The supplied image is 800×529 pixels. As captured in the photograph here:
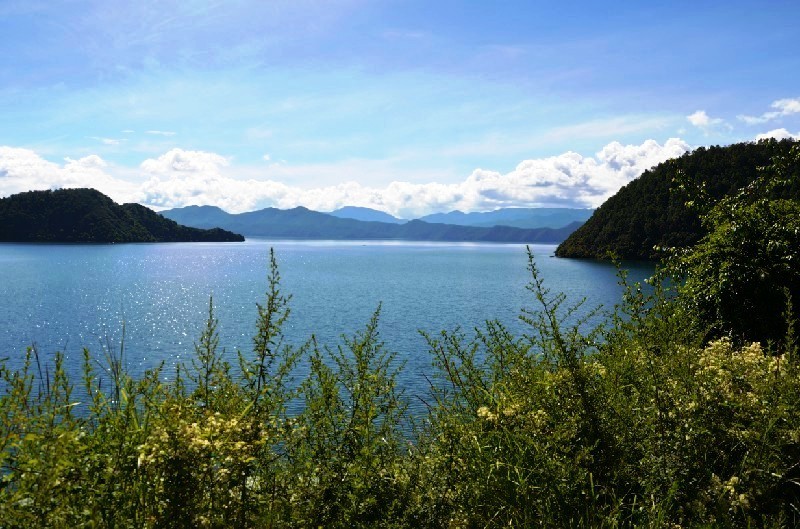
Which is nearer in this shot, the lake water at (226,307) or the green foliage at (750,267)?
the green foliage at (750,267)

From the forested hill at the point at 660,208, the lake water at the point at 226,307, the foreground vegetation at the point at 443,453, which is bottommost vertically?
the lake water at the point at 226,307

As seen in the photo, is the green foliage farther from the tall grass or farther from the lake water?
the tall grass

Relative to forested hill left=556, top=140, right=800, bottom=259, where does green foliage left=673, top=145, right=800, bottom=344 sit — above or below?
below

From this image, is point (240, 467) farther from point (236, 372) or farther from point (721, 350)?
point (236, 372)

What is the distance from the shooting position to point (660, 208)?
11981 cm

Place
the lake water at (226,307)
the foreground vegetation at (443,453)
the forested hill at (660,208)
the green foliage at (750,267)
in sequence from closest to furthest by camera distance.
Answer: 1. the foreground vegetation at (443,453)
2. the green foliage at (750,267)
3. the lake water at (226,307)
4. the forested hill at (660,208)

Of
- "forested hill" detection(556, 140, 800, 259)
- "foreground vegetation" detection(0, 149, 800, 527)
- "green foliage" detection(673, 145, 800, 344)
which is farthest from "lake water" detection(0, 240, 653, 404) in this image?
"forested hill" detection(556, 140, 800, 259)

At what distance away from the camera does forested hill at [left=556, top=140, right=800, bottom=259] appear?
11219 centimetres

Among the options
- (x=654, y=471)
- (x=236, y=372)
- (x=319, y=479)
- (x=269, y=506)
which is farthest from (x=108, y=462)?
(x=236, y=372)

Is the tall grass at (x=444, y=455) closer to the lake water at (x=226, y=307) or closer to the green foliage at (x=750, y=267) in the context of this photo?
the green foliage at (x=750, y=267)

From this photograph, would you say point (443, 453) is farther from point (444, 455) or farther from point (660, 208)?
point (660, 208)

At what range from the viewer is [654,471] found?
4.28m

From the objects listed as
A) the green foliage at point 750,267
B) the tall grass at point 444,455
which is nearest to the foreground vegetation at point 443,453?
the tall grass at point 444,455

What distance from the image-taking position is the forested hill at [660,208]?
112 meters
